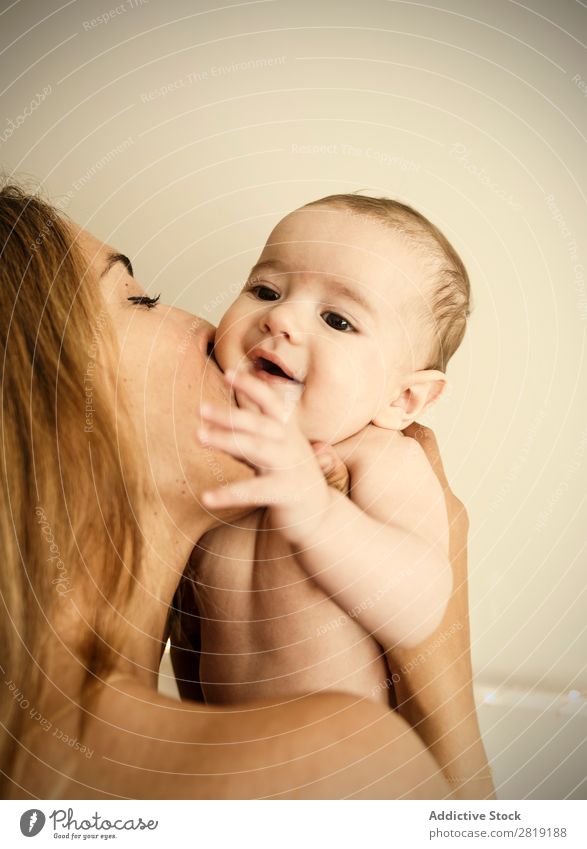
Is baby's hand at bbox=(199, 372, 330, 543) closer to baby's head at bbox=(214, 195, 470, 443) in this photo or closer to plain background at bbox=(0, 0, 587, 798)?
baby's head at bbox=(214, 195, 470, 443)

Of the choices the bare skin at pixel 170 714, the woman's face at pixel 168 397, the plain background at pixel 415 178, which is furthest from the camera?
the plain background at pixel 415 178

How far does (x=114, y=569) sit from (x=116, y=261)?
11.4 inches

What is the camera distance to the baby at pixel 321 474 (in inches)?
28.1

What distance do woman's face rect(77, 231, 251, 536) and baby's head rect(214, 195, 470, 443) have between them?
38 mm

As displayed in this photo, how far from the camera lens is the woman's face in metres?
0.72

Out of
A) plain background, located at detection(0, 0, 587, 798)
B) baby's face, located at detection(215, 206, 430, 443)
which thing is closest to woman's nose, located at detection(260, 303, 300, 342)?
baby's face, located at detection(215, 206, 430, 443)

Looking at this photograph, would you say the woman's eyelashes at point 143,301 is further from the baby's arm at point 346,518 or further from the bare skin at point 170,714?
the baby's arm at point 346,518

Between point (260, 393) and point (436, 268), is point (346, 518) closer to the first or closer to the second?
point (260, 393)

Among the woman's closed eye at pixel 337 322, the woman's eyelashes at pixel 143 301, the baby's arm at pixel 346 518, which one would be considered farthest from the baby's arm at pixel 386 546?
the woman's eyelashes at pixel 143 301

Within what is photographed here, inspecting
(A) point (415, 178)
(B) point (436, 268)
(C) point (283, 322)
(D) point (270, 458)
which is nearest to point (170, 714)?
(D) point (270, 458)

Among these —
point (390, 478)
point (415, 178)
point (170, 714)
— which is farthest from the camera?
point (415, 178)

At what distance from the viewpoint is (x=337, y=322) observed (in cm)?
75
